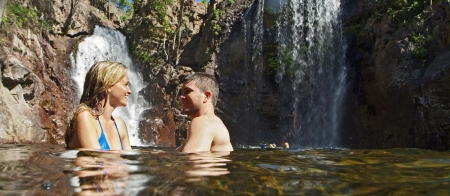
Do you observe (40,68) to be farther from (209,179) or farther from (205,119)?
(209,179)

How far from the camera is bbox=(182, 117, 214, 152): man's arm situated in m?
3.47

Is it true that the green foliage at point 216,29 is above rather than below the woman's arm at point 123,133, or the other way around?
above

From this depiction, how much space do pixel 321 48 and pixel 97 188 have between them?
1816 centimetres

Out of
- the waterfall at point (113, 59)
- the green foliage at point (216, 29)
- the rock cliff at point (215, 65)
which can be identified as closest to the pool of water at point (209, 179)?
the rock cliff at point (215, 65)

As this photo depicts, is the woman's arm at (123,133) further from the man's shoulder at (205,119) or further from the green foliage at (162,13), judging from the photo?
the green foliage at (162,13)

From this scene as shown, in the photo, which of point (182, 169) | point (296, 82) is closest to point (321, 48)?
point (296, 82)

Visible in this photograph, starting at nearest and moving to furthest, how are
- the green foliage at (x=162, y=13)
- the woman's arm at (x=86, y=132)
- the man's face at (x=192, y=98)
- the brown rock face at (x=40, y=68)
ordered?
the woman's arm at (x=86, y=132), the man's face at (x=192, y=98), the brown rock face at (x=40, y=68), the green foliage at (x=162, y=13)

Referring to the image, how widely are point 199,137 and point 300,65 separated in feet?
53.6

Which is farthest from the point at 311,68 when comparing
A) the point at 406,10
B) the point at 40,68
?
the point at 40,68

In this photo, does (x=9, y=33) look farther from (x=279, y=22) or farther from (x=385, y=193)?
(x=385, y=193)

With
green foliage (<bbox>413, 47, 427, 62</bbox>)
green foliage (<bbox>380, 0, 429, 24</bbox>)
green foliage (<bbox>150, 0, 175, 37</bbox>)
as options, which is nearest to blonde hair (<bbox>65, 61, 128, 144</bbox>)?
green foliage (<bbox>413, 47, 427, 62</bbox>)

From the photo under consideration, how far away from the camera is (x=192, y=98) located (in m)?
3.82

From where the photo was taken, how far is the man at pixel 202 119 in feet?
11.5

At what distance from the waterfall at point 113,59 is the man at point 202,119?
1609 cm
